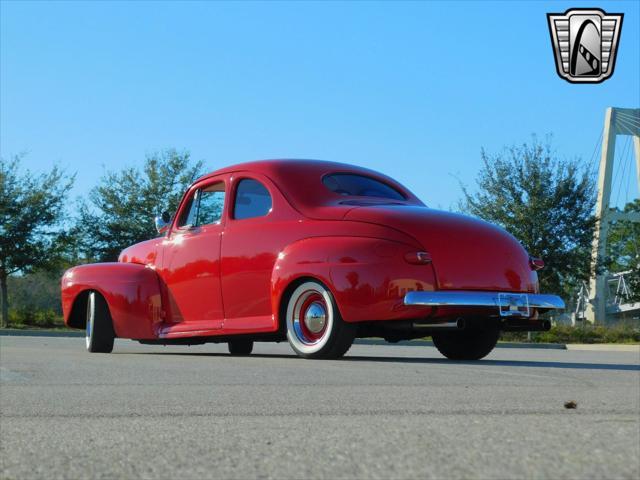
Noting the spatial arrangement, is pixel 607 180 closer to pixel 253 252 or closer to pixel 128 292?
pixel 128 292

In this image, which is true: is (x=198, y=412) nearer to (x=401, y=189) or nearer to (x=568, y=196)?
(x=401, y=189)

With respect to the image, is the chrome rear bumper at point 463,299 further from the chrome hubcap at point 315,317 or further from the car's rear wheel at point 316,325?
the chrome hubcap at point 315,317

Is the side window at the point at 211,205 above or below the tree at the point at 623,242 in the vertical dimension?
below

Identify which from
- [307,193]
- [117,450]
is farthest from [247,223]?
[117,450]

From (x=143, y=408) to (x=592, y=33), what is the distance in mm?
12735

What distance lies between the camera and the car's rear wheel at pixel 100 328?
32.2 feet

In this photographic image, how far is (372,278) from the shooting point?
24.2 feet

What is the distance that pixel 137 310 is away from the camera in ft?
30.9

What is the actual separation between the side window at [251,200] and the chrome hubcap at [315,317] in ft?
3.65

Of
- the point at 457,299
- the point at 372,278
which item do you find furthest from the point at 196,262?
the point at 457,299

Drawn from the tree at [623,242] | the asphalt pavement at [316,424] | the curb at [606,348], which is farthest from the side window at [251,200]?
the tree at [623,242]

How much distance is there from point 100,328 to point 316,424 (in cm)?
657

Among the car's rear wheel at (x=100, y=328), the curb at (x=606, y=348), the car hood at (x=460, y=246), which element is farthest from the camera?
the curb at (x=606, y=348)

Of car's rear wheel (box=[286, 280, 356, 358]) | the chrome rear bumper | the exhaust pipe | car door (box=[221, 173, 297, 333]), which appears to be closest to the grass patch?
car door (box=[221, 173, 297, 333])
